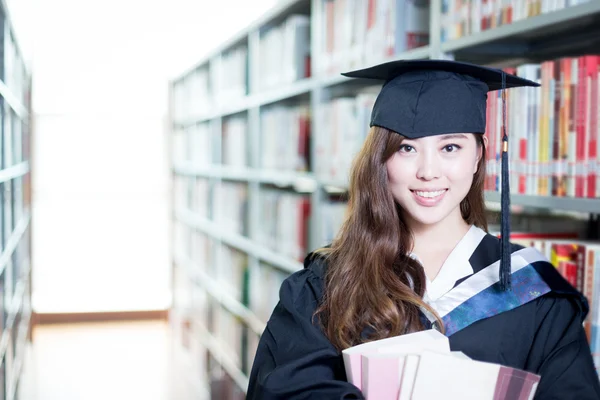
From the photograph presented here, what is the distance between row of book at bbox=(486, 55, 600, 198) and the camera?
1.61 meters

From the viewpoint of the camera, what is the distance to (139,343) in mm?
5941

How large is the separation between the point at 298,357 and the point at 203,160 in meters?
3.85

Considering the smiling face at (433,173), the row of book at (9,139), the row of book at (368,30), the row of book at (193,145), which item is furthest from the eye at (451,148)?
the row of book at (193,145)

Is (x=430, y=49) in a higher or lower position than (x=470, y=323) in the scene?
higher

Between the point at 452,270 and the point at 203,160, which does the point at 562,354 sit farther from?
the point at 203,160

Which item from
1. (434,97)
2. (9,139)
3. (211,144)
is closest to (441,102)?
(434,97)

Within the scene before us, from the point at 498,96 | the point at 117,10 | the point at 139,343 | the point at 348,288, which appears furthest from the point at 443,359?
the point at 117,10

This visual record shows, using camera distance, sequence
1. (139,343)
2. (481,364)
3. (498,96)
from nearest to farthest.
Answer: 1. (481,364)
2. (498,96)
3. (139,343)

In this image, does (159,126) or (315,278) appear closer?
(315,278)

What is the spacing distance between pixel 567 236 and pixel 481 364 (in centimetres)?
81

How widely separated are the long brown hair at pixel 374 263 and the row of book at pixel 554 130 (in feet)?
0.57

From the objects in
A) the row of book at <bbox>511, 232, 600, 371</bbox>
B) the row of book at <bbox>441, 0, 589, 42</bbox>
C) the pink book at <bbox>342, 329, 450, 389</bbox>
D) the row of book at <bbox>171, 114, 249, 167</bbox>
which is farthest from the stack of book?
the row of book at <bbox>171, 114, 249, 167</bbox>

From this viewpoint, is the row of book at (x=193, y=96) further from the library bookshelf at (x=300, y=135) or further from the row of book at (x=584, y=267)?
the row of book at (x=584, y=267)

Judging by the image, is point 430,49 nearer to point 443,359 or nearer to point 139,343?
point 443,359
